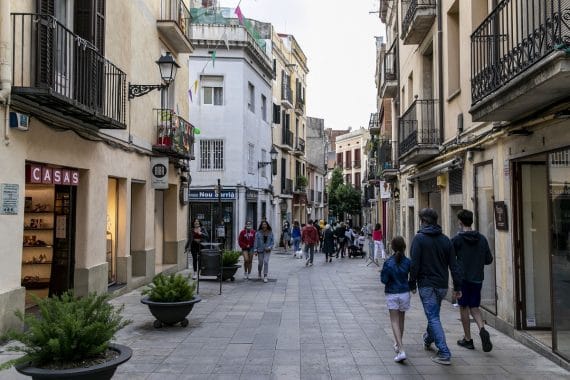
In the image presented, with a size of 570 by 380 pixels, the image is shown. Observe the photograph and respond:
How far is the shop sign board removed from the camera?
295 inches

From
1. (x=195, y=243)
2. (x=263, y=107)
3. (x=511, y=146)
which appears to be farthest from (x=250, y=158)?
(x=511, y=146)

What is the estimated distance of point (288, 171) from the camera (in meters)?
40.2

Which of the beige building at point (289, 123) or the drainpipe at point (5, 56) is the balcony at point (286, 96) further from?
the drainpipe at point (5, 56)

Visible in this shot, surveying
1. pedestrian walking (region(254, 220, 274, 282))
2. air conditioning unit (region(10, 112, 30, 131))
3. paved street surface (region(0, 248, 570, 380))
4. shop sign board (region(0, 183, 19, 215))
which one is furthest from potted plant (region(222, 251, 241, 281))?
air conditioning unit (region(10, 112, 30, 131))

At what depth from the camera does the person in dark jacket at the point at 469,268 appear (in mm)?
7297

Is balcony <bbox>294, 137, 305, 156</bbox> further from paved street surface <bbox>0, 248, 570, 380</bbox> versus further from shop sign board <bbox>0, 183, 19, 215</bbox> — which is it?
shop sign board <bbox>0, 183, 19, 215</bbox>

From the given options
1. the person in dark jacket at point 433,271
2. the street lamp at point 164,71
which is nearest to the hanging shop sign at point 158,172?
the street lamp at point 164,71

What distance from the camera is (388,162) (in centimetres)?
2186

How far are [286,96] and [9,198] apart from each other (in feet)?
103

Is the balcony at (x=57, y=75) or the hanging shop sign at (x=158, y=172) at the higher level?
the balcony at (x=57, y=75)

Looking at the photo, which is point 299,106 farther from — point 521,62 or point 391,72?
point 521,62

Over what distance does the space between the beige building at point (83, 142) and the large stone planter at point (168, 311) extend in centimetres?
186

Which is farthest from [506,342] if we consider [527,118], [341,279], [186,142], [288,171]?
[288,171]

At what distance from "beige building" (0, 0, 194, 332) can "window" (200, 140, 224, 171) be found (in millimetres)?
10335
